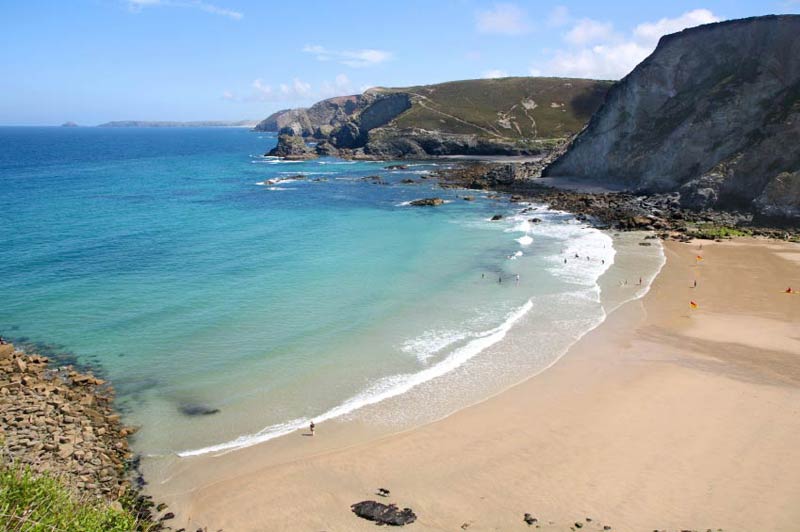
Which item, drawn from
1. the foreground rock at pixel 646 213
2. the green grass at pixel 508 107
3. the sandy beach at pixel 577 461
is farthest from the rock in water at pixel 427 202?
the green grass at pixel 508 107

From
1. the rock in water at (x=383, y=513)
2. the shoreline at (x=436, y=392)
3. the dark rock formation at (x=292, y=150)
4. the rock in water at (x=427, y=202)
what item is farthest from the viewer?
the dark rock formation at (x=292, y=150)

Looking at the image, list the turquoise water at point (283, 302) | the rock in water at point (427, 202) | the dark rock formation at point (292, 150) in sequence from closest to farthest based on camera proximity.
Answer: the turquoise water at point (283, 302) < the rock in water at point (427, 202) < the dark rock formation at point (292, 150)

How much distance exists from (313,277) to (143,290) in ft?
32.3

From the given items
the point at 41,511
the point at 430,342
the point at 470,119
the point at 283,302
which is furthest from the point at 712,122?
the point at 470,119

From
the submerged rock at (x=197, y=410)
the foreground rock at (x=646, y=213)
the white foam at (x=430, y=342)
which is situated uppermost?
the foreground rock at (x=646, y=213)

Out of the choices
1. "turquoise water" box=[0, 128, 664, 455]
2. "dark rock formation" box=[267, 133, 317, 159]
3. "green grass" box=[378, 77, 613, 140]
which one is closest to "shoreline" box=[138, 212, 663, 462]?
"turquoise water" box=[0, 128, 664, 455]

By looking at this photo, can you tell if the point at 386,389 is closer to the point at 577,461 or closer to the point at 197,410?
the point at 197,410

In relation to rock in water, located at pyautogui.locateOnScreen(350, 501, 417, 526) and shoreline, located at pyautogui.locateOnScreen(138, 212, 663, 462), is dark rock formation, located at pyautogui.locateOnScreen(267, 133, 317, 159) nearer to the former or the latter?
shoreline, located at pyautogui.locateOnScreen(138, 212, 663, 462)

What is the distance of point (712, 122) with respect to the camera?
2207 inches

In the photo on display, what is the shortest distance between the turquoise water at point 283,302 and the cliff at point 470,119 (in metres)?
59.3

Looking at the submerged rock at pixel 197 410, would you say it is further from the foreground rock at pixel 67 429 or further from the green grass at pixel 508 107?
the green grass at pixel 508 107

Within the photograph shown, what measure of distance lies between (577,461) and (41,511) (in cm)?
1422

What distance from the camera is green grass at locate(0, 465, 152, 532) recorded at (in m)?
7.70

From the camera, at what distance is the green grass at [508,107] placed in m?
122
